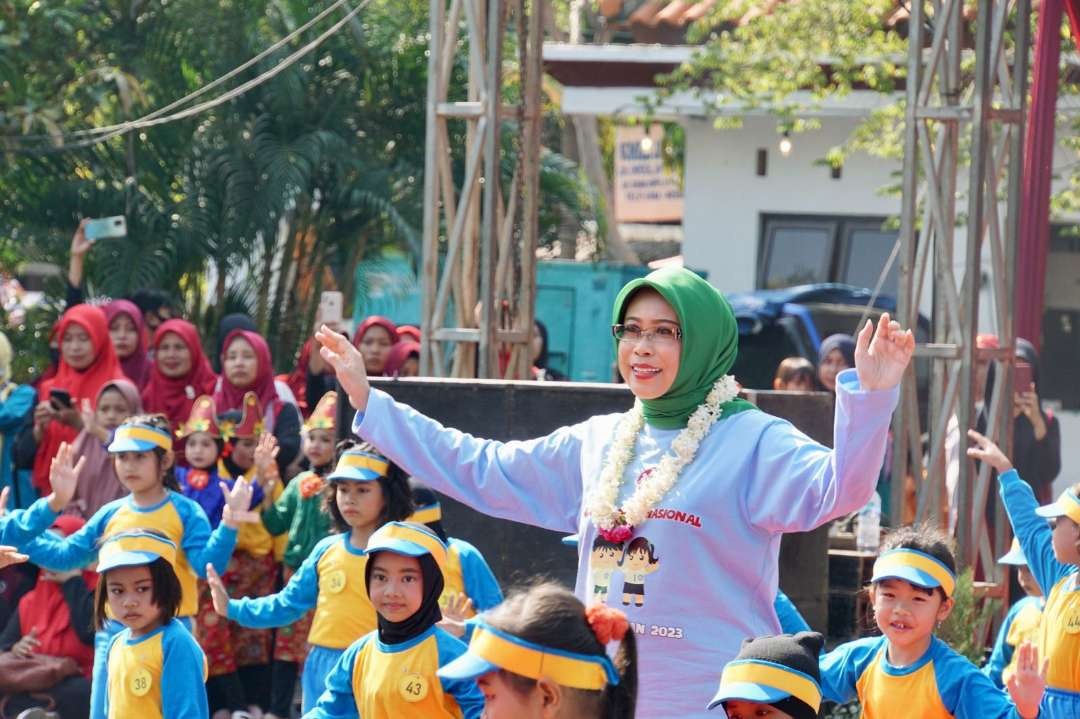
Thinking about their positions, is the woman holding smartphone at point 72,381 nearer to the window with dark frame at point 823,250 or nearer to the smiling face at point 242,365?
the smiling face at point 242,365

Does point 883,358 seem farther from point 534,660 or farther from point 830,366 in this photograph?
point 830,366

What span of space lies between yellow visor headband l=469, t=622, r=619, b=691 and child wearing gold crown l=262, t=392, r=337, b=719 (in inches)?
200

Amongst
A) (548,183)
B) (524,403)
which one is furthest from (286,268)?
(524,403)

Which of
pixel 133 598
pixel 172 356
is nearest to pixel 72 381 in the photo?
pixel 172 356

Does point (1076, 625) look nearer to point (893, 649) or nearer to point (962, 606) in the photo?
point (893, 649)

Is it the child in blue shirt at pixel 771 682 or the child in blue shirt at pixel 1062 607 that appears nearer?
the child in blue shirt at pixel 771 682

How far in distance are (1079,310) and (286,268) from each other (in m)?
7.13

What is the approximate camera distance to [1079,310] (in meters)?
16.7

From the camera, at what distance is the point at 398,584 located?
534 centimetres

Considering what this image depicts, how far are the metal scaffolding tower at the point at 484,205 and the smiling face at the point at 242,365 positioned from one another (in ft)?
2.81

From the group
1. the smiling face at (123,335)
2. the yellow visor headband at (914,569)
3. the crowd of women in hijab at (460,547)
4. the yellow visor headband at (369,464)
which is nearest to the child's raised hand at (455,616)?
the crowd of women in hijab at (460,547)

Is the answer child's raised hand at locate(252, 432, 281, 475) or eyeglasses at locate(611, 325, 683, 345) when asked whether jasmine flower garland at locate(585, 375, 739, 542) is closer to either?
eyeglasses at locate(611, 325, 683, 345)

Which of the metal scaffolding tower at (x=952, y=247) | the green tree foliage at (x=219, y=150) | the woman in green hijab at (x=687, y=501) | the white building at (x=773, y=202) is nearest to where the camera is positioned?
the woman in green hijab at (x=687, y=501)

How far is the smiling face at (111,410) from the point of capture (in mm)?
8602
